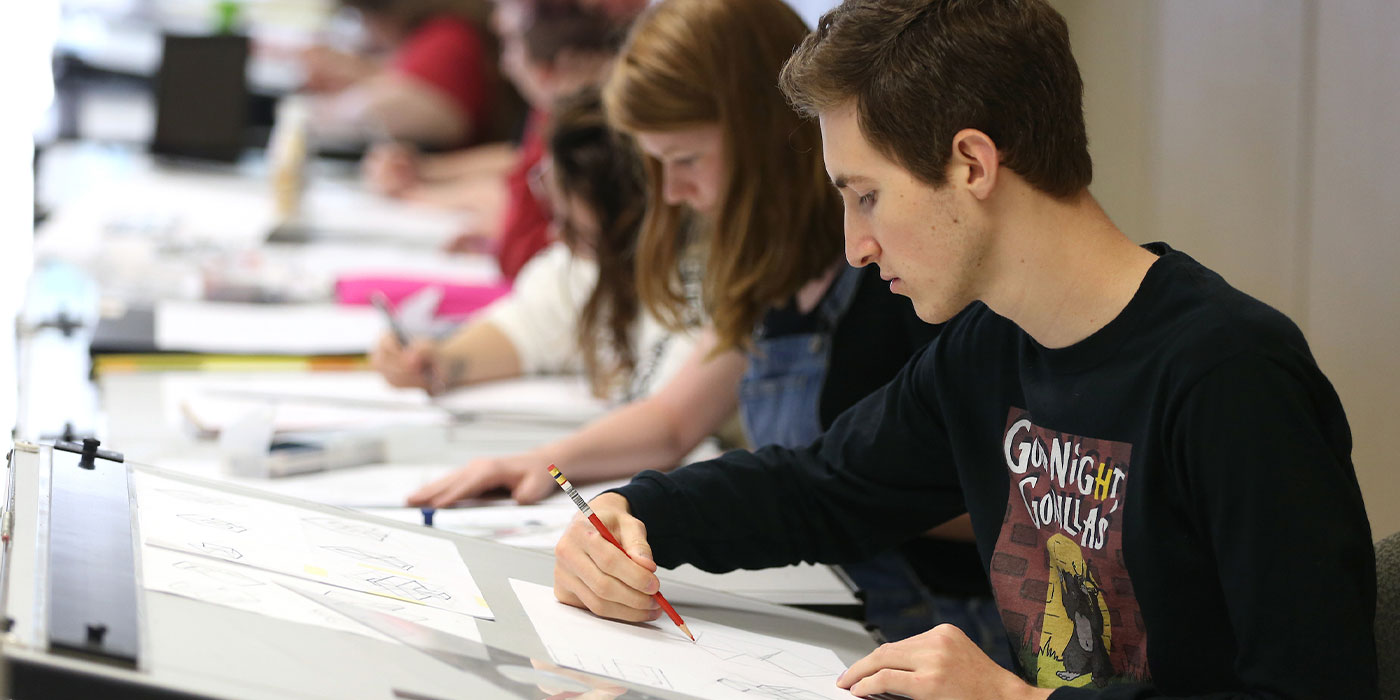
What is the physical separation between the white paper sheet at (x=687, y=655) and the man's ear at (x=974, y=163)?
1.22 ft

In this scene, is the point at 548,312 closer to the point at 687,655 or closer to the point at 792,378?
the point at 792,378

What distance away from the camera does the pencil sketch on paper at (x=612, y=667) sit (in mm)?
917

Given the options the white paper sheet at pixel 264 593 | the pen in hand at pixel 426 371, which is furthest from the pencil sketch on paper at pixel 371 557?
the pen in hand at pixel 426 371

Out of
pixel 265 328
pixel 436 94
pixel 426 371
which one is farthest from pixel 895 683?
pixel 436 94

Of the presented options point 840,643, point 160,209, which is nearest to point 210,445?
point 840,643

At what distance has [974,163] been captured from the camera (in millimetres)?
940

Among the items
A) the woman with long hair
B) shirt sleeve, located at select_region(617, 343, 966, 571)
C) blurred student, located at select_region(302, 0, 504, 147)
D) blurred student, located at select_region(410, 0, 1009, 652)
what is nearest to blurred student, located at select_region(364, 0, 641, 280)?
the woman with long hair

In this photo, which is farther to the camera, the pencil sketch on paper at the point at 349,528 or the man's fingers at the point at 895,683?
the pencil sketch on paper at the point at 349,528

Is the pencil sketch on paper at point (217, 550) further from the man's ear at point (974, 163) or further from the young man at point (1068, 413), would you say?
the man's ear at point (974, 163)

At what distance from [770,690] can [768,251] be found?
663mm

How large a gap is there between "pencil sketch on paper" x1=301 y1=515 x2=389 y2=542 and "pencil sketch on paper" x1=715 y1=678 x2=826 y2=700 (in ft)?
1.26

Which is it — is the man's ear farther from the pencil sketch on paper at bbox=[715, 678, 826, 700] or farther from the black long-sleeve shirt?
the pencil sketch on paper at bbox=[715, 678, 826, 700]

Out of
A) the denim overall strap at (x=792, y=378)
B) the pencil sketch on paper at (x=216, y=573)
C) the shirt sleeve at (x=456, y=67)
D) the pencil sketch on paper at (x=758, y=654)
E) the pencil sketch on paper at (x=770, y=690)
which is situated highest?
the shirt sleeve at (x=456, y=67)

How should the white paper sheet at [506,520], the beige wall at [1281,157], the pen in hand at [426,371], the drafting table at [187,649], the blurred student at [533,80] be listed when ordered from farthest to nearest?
the blurred student at [533,80] < the pen in hand at [426,371] < the white paper sheet at [506,520] < the beige wall at [1281,157] < the drafting table at [187,649]
